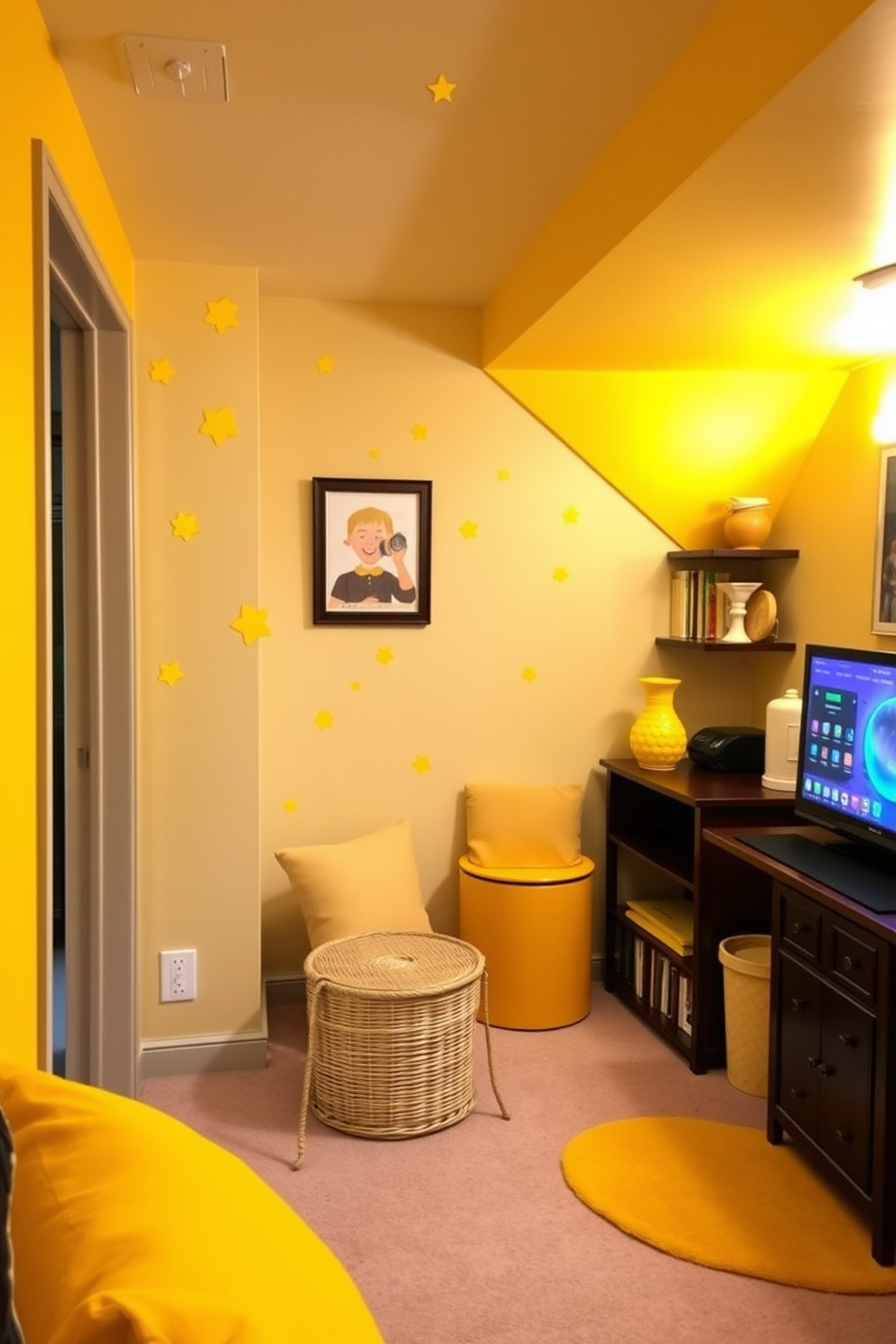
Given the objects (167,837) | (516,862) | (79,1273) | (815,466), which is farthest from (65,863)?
(815,466)

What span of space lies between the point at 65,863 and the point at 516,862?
1458 mm

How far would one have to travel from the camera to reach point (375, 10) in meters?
1.85

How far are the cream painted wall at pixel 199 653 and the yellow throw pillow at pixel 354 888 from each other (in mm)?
207

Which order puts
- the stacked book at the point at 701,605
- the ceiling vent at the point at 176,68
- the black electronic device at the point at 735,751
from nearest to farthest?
the ceiling vent at the point at 176,68
the black electronic device at the point at 735,751
the stacked book at the point at 701,605

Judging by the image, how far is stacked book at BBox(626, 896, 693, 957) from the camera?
3.40 meters

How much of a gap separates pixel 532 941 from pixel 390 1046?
794 mm

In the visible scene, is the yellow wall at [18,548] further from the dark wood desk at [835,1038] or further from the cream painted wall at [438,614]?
the cream painted wall at [438,614]

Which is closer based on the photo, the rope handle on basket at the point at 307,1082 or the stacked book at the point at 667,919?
the rope handle on basket at the point at 307,1082

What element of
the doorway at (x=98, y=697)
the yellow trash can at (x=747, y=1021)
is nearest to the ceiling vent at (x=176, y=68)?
the doorway at (x=98, y=697)

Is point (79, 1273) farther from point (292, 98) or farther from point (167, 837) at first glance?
point (167, 837)

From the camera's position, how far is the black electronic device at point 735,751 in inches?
144

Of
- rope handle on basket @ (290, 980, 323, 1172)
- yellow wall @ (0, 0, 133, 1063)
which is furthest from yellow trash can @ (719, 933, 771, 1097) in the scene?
yellow wall @ (0, 0, 133, 1063)

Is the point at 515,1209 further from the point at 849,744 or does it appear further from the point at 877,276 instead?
the point at 877,276

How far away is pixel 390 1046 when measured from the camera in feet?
9.41
